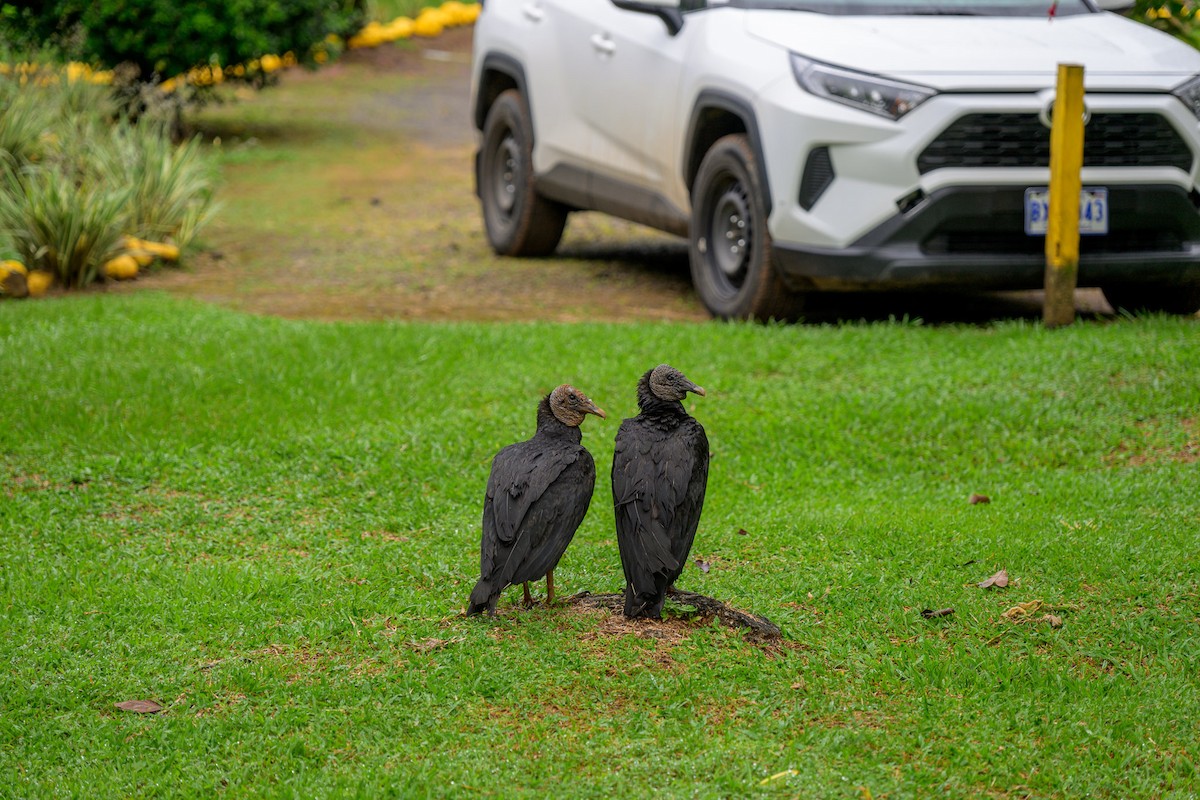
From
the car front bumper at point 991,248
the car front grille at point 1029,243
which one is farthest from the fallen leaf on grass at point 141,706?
the car front grille at point 1029,243

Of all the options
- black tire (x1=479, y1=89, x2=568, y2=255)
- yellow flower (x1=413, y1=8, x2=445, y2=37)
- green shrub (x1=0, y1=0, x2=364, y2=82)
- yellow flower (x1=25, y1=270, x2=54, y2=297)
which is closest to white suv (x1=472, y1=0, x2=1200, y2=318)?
black tire (x1=479, y1=89, x2=568, y2=255)

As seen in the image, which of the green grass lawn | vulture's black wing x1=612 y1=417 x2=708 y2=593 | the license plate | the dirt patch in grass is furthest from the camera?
the license plate

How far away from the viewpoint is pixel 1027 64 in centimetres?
722

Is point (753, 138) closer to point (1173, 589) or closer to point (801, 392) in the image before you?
point (801, 392)

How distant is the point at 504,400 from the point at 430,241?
15.0 ft

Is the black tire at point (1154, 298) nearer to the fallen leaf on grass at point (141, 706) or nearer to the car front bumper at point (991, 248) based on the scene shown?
the car front bumper at point (991, 248)

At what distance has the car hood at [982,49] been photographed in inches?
280

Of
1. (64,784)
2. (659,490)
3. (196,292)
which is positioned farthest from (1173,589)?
(196,292)

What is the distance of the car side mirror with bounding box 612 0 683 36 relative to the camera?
8008 mm

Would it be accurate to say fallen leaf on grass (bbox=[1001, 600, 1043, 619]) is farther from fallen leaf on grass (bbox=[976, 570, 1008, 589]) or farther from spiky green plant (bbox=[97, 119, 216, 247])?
spiky green plant (bbox=[97, 119, 216, 247])

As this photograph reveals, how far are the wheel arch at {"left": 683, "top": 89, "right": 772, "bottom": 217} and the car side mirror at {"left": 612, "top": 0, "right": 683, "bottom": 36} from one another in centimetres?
54

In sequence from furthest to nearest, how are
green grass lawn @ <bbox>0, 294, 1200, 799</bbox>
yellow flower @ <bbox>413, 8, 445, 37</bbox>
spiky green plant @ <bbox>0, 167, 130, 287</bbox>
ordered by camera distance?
yellow flower @ <bbox>413, 8, 445, 37</bbox>
spiky green plant @ <bbox>0, 167, 130, 287</bbox>
green grass lawn @ <bbox>0, 294, 1200, 799</bbox>

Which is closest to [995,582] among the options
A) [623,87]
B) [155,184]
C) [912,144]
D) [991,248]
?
[912,144]

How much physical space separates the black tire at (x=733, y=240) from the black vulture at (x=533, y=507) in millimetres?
3527
